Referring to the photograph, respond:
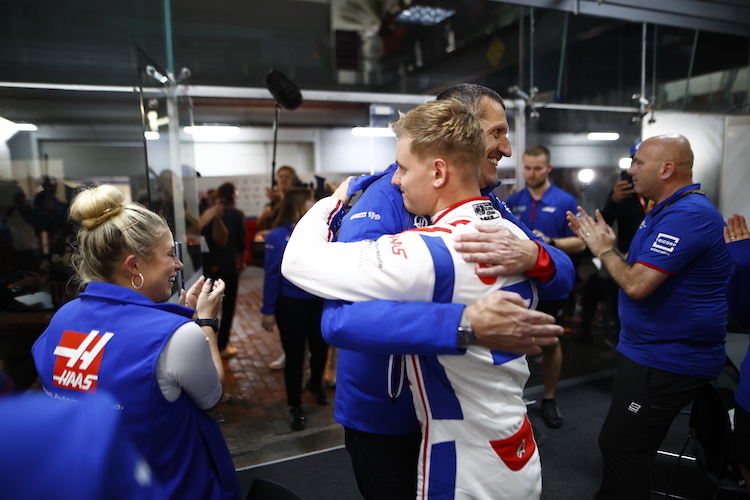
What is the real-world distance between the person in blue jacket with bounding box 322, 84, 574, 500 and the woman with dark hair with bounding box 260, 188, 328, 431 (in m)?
2.22

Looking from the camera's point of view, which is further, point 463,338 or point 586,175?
point 586,175

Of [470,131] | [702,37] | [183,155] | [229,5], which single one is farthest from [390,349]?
[229,5]

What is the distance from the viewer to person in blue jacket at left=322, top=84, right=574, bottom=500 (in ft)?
3.16

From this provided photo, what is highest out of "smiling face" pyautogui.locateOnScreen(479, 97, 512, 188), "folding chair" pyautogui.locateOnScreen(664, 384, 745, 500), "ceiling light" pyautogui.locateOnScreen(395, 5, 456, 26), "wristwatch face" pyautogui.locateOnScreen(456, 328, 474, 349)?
"ceiling light" pyautogui.locateOnScreen(395, 5, 456, 26)

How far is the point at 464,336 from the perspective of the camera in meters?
0.96

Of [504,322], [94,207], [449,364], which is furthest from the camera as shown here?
[94,207]

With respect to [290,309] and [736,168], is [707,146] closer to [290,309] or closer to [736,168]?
[736,168]

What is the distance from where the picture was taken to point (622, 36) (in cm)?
509

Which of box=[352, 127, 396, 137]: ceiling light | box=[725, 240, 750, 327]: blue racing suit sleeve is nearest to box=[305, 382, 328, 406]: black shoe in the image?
box=[352, 127, 396, 137]: ceiling light

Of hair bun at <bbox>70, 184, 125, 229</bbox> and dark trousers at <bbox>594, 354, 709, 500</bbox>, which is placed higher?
hair bun at <bbox>70, 184, 125, 229</bbox>

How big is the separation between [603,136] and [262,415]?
423 centimetres

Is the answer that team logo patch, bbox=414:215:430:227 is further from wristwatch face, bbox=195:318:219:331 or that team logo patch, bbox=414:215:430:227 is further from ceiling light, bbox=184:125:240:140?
ceiling light, bbox=184:125:240:140

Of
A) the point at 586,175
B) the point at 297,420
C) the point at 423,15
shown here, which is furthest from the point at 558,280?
the point at 423,15

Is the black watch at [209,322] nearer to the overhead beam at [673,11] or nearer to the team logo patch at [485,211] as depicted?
the team logo patch at [485,211]
